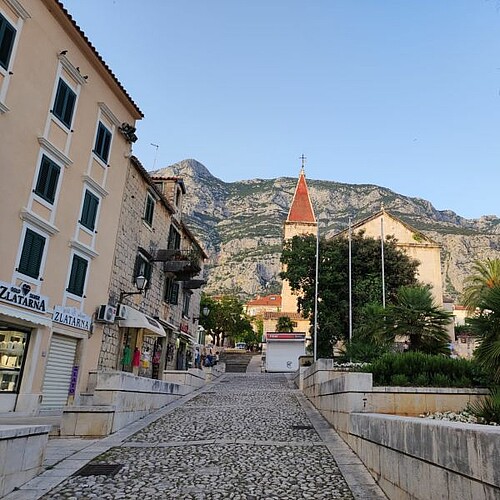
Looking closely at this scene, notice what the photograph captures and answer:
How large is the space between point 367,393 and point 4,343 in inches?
409

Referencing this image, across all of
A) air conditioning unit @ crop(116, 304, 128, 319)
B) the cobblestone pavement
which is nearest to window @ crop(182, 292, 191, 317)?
air conditioning unit @ crop(116, 304, 128, 319)

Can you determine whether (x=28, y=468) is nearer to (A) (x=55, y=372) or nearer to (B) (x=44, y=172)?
(A) (x=55, y=372)

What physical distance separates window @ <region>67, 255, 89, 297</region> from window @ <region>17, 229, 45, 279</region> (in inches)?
69.0

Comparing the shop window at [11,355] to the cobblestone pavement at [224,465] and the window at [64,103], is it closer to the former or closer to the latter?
the cobblestone pavement at [224,465]

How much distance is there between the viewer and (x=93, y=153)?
1720cm

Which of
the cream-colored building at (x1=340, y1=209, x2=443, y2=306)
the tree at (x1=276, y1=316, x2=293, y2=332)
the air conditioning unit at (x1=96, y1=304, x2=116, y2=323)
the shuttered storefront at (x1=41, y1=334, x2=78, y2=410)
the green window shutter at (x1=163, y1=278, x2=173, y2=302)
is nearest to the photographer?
the shuttered storefront at (x1=41, y1=334, x2=78, y2=410)

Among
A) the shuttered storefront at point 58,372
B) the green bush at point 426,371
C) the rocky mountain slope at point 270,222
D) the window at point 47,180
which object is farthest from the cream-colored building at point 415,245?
the rocky mountain slope at point 270,222

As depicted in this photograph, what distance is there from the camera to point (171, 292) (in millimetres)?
26375

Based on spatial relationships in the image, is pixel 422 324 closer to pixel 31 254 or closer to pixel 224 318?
pixel 31 254

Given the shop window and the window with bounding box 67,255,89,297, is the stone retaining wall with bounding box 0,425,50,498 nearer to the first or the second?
the shop window

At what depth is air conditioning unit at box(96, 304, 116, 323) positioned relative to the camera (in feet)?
55.9

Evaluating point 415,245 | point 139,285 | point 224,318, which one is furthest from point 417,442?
point 224,318

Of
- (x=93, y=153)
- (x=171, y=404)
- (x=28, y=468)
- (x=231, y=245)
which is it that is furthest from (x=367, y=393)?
(x=231, y=245)

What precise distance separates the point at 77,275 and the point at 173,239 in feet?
36.5
